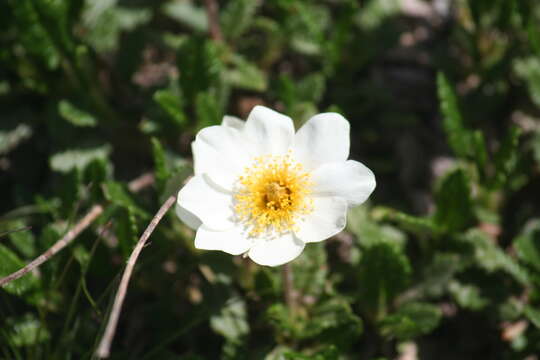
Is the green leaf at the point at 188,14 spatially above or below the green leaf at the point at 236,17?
below

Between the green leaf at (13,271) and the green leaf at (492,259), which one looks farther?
the green leaf at (492,259)

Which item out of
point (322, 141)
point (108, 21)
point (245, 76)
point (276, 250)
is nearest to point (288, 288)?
point (276, 250)

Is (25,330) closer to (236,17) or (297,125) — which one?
(297,125)

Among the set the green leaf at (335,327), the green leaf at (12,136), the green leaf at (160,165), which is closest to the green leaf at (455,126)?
the green leaf at (335,327)

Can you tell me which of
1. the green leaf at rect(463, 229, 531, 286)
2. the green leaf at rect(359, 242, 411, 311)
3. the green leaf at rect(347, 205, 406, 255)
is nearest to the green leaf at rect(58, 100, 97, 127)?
the green leaf at rect(347, 205, 406, 255)

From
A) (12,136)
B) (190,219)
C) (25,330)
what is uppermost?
(190,219)

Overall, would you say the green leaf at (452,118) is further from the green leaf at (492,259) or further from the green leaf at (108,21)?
the green leaf at (108,21)

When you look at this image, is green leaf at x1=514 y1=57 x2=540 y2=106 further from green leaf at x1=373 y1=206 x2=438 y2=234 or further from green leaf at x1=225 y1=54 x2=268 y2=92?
green leaf at x1=225 y1=54 x2=268 y2=92

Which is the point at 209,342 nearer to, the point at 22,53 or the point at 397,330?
the point at 397,330
